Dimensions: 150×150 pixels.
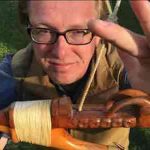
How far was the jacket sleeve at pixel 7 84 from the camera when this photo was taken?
4.93 feet

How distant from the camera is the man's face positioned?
3.51 feet

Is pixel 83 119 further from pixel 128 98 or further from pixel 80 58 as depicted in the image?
pixel 80 58

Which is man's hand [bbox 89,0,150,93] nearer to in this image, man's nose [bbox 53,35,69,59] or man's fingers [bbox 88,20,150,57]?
man's fingers [bbox 88,20,150,57]

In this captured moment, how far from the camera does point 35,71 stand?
153 centimetres

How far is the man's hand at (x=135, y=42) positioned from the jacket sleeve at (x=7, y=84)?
1.56 feet

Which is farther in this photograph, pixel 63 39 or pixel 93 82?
pixel 93 82

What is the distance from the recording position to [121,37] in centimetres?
98

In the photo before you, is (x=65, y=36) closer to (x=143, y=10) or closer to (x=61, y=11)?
(x=61, y=11)

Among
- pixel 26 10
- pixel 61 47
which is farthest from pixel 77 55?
pixel 26 10

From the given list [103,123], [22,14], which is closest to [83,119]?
[103,123]

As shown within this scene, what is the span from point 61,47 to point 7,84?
0.45 metres

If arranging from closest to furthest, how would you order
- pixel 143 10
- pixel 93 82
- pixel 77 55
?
pixel 143 10, pixel 77 55, pixel 93 82

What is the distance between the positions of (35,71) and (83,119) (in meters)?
0.50

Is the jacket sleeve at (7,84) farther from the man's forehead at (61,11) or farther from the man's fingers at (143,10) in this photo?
the man's fingers at (143,10)
